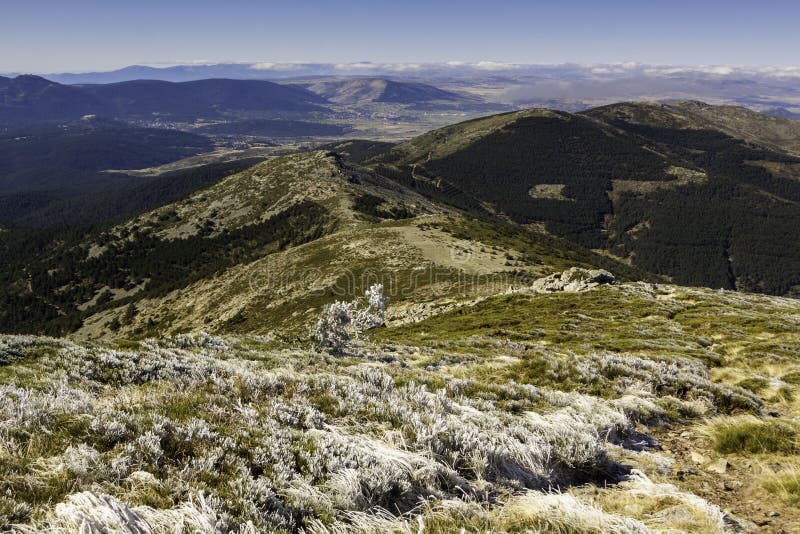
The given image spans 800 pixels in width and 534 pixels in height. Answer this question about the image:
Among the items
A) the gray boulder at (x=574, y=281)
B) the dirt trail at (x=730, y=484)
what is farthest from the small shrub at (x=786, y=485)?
the gray boulder at (x=574, y=281)

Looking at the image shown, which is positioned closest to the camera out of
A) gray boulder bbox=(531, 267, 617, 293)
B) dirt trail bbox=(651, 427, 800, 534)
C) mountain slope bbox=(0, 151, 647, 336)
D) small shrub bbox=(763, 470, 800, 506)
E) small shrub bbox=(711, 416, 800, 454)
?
dirt trail bbox=(651, 427, 800, 534)

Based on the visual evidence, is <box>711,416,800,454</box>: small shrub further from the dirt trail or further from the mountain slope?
the mountain slope

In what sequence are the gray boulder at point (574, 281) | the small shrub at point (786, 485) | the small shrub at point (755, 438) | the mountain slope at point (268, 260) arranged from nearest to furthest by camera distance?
the small shrub at point (786, 485) < the small shrub at point (755, 438) < the gray boulder at point (574, 281) < the mountain slope at point (268, 260)

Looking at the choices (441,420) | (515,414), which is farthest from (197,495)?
(515,414)

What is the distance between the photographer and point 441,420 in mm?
7410

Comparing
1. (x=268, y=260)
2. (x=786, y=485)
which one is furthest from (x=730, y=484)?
(x=268, y=260)

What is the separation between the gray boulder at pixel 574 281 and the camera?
2130 inches

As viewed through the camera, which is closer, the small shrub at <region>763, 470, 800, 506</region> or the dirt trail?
the dirt trail

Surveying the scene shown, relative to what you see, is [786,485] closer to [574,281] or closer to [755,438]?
[755,438]

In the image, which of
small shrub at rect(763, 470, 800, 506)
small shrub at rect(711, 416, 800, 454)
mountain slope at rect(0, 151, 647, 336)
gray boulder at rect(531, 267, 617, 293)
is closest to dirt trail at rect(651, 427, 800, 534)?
small shrub at rect(763, 470, 800, 506)

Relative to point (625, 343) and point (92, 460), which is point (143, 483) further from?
point (625, 343)

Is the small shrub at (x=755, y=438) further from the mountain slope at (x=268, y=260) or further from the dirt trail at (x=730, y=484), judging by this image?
the mountain slope at (x=268, y=260)

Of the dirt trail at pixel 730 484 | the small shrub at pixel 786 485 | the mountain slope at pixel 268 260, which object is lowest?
the mountain slope at pixel 268 260

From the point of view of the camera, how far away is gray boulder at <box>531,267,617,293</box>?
54.1 metres
